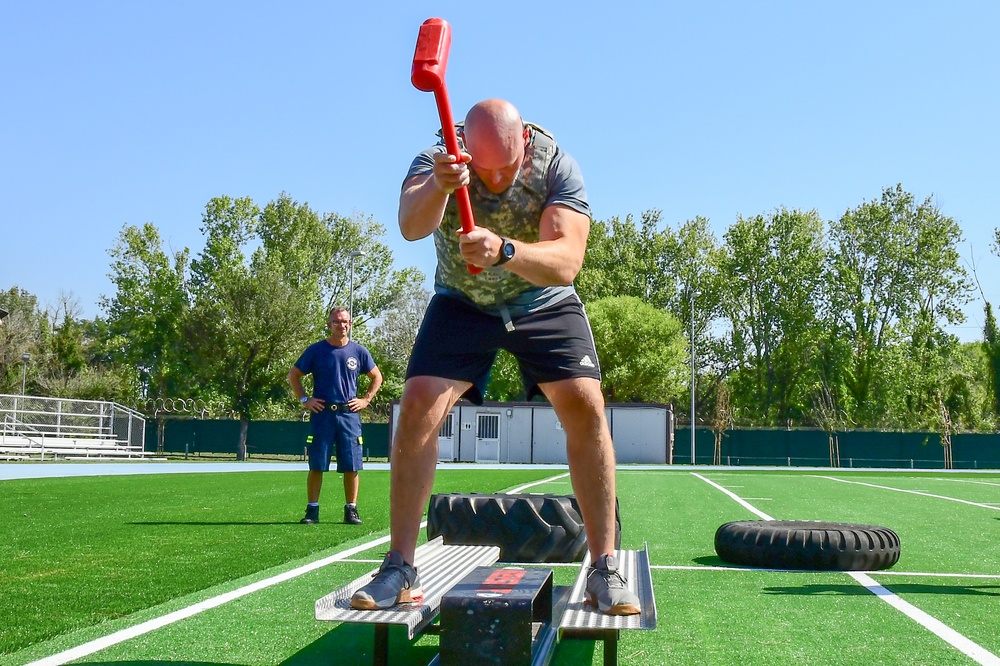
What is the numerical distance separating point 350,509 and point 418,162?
18.9ft

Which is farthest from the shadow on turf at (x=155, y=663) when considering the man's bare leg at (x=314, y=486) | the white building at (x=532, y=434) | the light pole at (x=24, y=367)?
the light pole at (x=24, y=367)

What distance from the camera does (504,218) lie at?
149 inches

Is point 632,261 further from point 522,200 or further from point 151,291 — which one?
point 522,200

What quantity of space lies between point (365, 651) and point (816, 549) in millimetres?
3358

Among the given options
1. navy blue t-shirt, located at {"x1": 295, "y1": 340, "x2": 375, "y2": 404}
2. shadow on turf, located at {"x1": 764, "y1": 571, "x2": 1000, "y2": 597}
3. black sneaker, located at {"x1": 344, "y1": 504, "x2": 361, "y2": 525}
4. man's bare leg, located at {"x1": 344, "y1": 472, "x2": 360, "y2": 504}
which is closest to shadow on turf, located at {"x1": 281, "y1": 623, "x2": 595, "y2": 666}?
shadow on turf, located at {"x1": 764, "y1": 571, "x2": 1000, "y2": 597}

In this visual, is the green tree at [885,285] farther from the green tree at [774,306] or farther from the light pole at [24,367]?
the light pole at [24,367]

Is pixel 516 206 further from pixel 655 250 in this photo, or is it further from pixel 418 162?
pixel 655 250

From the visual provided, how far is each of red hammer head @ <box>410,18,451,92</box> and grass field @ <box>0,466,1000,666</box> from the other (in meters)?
2.03

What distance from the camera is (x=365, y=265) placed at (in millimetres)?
60312

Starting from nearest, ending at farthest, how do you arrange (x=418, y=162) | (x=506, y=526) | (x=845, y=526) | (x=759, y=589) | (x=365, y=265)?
1. (x=418, y=162)
2. (x=759, y=589)
3. (x=506, y=526)
4. (x=845, y=526)
5. (x=365, y=265)

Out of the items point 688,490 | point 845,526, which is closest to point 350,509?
point 845,526

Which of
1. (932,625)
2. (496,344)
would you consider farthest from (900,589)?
(496,344)

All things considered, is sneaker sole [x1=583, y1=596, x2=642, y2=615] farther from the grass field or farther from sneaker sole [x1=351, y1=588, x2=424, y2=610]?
sneaker sole [x1=351, y1=588, x2=424, y2=610]

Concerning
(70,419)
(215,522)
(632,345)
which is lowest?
(215,522)
